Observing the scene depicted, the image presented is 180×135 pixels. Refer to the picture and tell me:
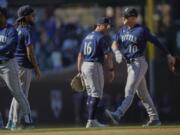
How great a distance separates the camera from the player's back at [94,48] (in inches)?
633

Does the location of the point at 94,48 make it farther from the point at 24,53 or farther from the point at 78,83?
the point at 24,53

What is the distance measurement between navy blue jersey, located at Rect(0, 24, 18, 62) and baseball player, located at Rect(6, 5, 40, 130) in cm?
47

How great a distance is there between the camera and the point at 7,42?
14.9 m

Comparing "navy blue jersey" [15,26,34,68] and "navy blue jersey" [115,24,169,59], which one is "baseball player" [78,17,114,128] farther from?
"navy blue jersey" [15,26,34,68]

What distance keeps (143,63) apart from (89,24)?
649 cm

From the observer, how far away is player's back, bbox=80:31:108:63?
1608cm

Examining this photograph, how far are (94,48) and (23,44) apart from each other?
4.13 ft

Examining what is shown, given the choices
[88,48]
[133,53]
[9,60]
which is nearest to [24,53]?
[9,60]

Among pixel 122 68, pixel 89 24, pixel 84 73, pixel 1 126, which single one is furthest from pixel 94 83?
pixel 89 24

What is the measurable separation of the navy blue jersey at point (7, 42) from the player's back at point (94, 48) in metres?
1.64

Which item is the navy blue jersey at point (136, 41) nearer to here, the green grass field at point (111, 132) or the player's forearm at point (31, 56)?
the player's forearm at point (31, 56)

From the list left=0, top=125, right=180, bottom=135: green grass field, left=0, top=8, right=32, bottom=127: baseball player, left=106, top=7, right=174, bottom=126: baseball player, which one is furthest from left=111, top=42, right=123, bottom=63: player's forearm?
left=0, top=125, right=180, bottom=135: green grass field

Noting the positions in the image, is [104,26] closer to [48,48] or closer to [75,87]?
[75,87]

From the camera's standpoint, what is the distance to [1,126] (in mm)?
15273
